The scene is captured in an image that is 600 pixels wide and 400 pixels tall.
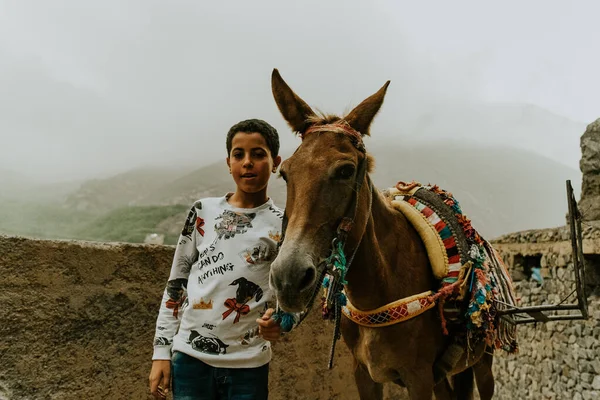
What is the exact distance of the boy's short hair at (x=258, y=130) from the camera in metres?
1.92

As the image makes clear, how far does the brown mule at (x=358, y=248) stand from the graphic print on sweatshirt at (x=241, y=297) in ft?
1.26

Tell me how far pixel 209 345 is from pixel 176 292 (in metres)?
0.29

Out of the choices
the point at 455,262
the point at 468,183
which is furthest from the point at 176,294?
the point at 468,183

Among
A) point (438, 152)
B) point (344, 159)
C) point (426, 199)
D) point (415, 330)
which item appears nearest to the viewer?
point (344, 159)

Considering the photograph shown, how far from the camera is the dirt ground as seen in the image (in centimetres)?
233

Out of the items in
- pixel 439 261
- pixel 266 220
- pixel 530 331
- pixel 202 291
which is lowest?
pixel 530 331

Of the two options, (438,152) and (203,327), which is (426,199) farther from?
(438,152)

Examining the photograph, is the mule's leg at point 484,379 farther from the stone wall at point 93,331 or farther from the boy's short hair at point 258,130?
the boy's short hair at point 258,130

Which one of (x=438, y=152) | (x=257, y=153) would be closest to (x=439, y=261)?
(x=257, y=153)

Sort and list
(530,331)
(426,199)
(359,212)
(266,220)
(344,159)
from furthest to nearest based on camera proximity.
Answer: (530,331), (426,199), (266,220), (359,212), (344,159)

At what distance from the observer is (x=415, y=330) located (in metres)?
2.03

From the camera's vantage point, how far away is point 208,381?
1689 mm

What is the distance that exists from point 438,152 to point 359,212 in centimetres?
9287

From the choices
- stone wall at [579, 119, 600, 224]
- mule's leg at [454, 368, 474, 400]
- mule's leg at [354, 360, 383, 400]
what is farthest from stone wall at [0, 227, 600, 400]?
stone wall at [579, 119, 600, 224]
